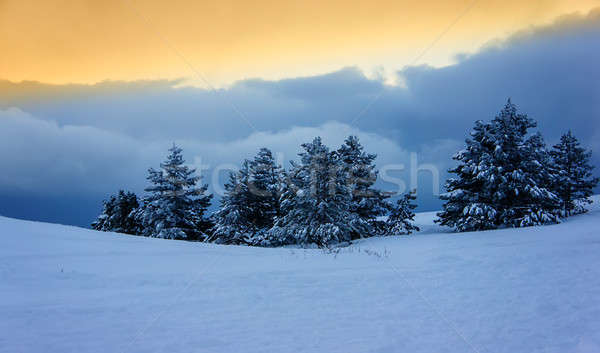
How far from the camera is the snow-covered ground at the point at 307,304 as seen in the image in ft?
13.4

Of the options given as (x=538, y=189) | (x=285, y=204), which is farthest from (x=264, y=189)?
(x=538, y=189)

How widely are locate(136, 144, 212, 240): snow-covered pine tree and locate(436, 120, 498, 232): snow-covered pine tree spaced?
833 inches

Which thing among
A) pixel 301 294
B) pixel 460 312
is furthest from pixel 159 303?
pixel 460 312

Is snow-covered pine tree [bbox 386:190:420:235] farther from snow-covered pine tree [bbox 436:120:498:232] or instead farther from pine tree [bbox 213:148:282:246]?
pine tree [bbox 213:148:282:246]

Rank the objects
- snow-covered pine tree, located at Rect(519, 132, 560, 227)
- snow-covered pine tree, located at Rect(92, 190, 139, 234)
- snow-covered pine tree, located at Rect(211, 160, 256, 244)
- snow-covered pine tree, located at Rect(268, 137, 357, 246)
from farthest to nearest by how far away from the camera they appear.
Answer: snow-covered pine tree, located at Rect(92, 190, 139, 234), snow-covered pine tree, located at Rect(211, 160, 256, 244), snow-covered pine tree, located at Rect(268, 137, 357, 246), snow-covered pine tree, located at Rect(519, 132, 560, 227)

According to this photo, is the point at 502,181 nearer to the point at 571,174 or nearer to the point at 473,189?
the point at 473,189

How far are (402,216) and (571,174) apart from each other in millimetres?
16609

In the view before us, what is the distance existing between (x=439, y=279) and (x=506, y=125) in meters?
22.8

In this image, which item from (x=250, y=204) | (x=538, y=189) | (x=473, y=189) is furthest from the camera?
(x=250, y=204)

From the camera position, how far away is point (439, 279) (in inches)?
260

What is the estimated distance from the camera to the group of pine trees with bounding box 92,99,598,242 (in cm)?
2412

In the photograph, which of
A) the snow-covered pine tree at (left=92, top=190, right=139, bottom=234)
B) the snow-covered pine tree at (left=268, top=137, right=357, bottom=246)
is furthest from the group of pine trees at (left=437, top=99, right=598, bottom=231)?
the snow-covered pine tree at (left=92, top=190, right=139, bottom=234)

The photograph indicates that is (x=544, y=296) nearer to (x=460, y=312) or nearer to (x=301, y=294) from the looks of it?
(x=460, y=312)

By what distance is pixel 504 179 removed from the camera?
23.8 m
